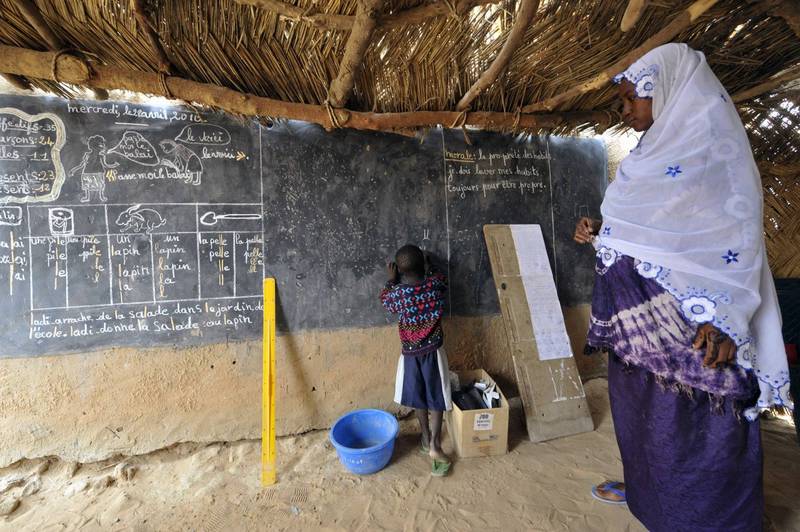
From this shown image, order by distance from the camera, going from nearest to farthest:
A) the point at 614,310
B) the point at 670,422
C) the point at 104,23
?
the point at 670,422 < the point at 614,310 < the point at 104,23

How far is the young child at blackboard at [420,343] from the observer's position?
8.27ft

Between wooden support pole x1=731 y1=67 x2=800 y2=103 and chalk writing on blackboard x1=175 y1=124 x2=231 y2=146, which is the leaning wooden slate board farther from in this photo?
chalk writing on blackboard x1=175 y1=124 x2=231 y2=146

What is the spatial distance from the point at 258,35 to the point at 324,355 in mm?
2123

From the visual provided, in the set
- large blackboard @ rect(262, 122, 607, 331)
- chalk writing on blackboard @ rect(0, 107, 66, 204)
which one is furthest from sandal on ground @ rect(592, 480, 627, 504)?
chalk writing on blackboard @ rect(0, 107, 66, 204)

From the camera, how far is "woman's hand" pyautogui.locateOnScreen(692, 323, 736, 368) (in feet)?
4.64

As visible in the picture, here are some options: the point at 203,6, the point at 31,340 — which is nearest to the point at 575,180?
the point at 203,6

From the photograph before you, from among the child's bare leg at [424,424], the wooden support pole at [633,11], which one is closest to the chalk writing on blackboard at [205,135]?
the child's bare leg at [424,424]

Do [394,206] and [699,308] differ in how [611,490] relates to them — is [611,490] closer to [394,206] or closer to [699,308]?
[699,308]

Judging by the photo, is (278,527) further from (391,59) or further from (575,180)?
(575,180)

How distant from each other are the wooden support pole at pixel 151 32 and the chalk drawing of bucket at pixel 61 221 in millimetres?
1115

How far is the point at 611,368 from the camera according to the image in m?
1.91

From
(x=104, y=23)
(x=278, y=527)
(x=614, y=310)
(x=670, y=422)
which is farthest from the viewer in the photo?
(x=278, y=527)

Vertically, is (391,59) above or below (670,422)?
above

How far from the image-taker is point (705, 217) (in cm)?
145
